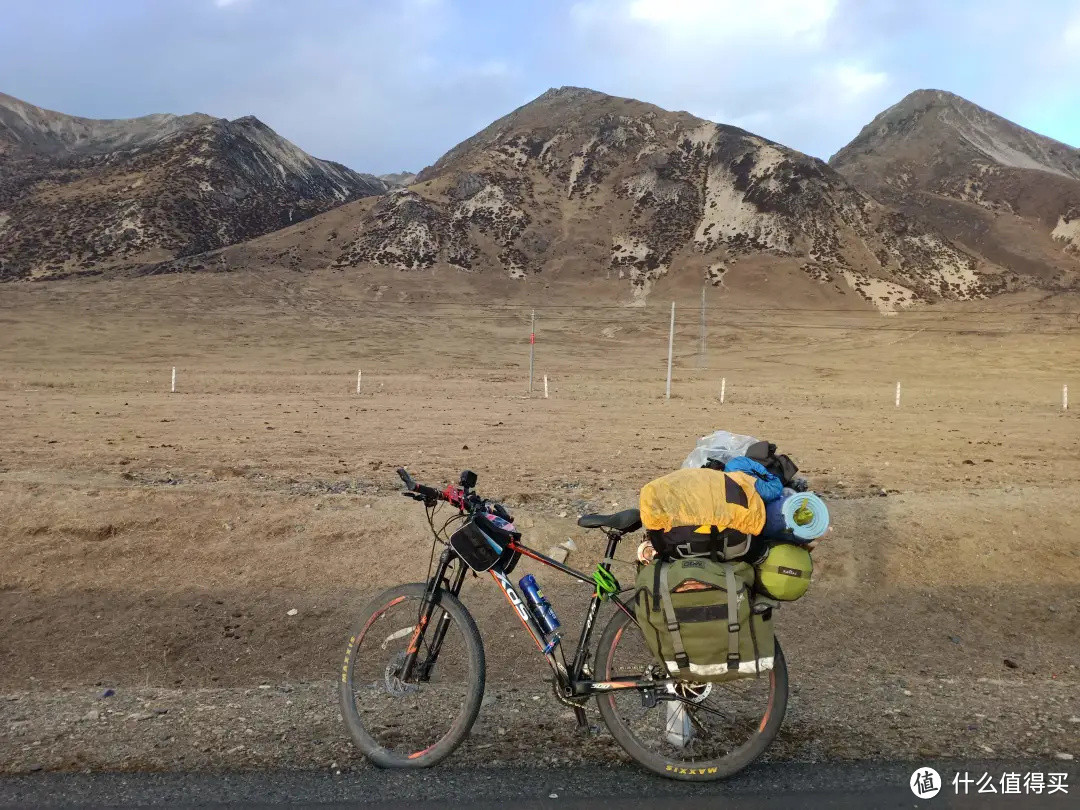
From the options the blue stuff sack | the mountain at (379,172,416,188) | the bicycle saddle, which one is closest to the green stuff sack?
the blue stuff sack

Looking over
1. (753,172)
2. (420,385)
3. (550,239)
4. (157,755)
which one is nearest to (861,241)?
(753,172)

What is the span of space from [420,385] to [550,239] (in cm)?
5180

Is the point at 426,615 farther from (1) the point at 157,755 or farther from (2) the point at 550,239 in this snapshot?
(2) the point at 550,239

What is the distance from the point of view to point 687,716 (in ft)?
11.3

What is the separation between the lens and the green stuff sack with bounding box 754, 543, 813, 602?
3193 mm

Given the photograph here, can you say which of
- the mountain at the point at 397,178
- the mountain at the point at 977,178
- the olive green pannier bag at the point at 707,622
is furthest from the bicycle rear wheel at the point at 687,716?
the mountain at the point at 397,178

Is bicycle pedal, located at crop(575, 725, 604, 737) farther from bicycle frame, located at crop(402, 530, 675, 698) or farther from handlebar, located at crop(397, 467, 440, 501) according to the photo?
handlebar, located at crop(397, 467, 440, 501)

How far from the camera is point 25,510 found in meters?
7.32

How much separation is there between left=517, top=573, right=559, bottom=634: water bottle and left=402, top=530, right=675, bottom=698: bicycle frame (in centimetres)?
3

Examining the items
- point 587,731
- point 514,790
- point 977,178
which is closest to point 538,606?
point 587,731

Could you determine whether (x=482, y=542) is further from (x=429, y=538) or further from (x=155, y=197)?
(x=155, y=197)

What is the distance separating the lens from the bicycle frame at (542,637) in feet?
11.3

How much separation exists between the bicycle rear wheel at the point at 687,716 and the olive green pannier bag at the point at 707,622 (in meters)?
0.15

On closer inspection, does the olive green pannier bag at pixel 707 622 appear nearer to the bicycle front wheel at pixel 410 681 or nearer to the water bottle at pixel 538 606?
the water bottle at pixel 538 606
